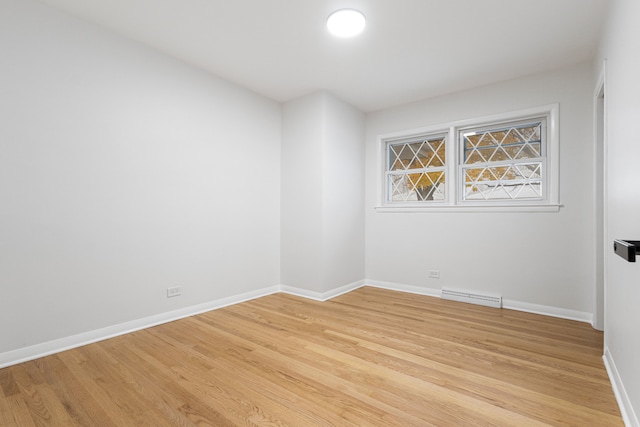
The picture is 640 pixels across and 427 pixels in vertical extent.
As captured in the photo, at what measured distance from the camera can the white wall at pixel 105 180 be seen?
216 cm

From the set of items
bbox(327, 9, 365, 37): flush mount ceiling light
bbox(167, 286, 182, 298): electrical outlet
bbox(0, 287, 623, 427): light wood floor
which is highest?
bbox(327, 9, 365, 37): flush mount ceiling light

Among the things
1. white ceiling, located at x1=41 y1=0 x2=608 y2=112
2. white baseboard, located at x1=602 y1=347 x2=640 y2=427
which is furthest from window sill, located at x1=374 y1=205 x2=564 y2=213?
white baseboard, located at x1=602 y1=347 x2=640 y2=427

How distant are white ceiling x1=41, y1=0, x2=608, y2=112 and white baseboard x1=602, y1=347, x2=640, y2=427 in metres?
2.49

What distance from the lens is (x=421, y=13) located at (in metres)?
2.38

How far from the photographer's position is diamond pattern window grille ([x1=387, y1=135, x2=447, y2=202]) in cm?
407

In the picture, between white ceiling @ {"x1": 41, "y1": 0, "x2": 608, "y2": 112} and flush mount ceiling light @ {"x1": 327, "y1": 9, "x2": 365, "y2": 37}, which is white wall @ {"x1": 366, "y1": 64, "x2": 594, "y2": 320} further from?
flush mount ceiling light @ {"x1": 327, "y1": 9, "x2": 365, "y2": 37}

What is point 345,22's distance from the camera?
2.45 m

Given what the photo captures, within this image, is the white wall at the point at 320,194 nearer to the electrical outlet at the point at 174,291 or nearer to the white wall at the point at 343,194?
the white wall at the point at 343,194

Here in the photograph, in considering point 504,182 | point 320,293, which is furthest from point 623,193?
point 320,293

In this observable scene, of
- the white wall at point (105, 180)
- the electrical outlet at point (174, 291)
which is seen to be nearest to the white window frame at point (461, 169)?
the white wall at point (105, 180)

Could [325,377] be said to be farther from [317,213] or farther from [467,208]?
[467,208]

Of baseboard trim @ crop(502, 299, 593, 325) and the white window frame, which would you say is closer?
baseboard trim @ crop(502, 299, 593, 325)

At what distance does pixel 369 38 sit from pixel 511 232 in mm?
2548

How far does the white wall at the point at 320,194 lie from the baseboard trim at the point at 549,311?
190 centimetres
